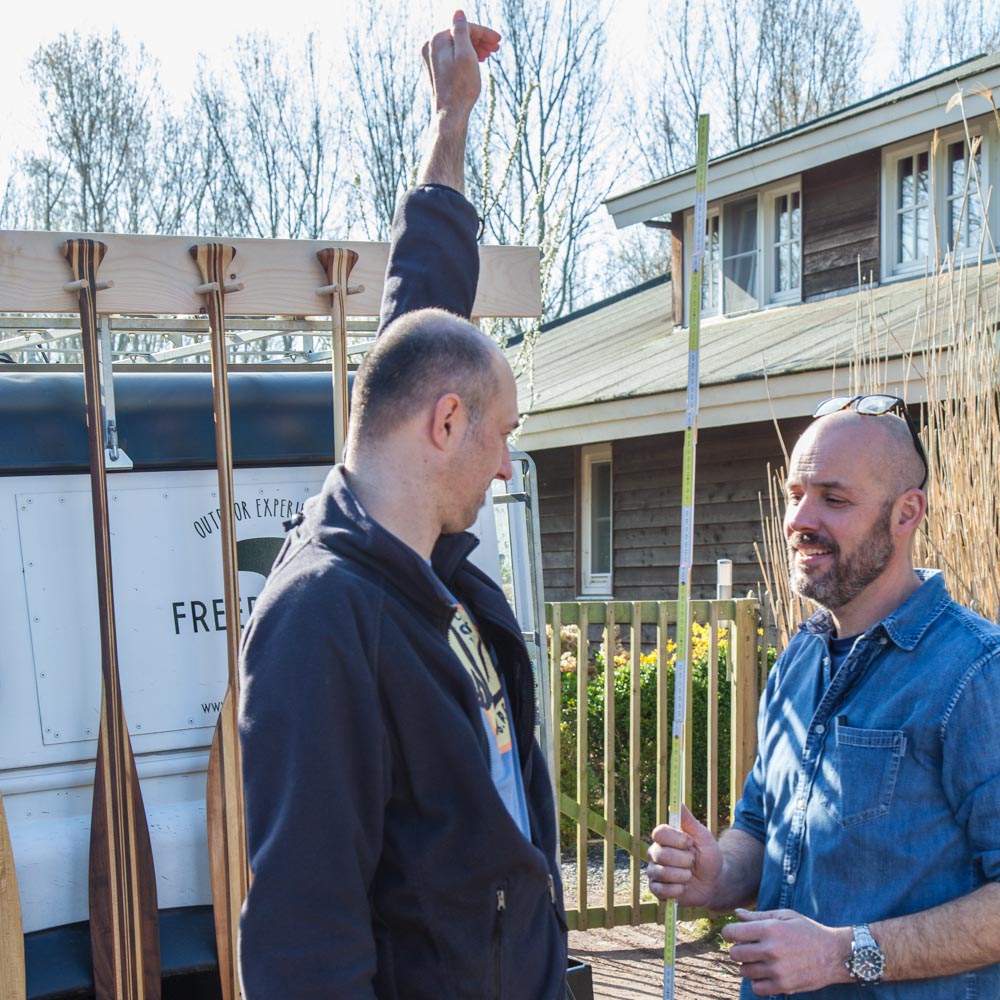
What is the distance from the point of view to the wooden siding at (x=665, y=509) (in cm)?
1020

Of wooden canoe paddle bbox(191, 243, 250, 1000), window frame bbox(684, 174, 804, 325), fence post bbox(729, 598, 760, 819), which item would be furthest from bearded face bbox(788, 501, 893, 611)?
window frame bbox(684, 174, 804, 325)

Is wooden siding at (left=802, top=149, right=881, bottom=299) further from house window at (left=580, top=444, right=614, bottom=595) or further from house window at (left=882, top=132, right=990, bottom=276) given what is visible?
house window at (left=580, top=444, right=614, bottom=595)

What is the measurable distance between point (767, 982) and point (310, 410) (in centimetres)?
170

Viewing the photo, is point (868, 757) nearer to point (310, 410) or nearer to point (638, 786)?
point (310, 410)

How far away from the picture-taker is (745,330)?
37.0 feet

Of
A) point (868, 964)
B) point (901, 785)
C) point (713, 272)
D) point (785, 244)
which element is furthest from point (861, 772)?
point (713, 272)

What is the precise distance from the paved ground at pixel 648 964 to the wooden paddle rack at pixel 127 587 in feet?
9.26

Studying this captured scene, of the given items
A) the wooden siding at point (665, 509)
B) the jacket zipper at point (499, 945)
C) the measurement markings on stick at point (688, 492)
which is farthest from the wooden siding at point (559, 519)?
the jacket zipper at point (499, 945)

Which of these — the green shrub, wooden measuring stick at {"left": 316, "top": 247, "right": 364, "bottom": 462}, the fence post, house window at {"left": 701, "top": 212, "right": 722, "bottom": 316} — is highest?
house window at {"left": 701, "top": 212, "right": 722, "bottom": 316}

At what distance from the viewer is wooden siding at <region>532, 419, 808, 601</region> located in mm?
10203

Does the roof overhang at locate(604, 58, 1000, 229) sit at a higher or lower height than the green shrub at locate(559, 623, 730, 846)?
higher

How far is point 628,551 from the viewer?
39.0 feet

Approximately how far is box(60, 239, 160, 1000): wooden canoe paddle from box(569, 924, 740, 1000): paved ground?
2920 millimetres

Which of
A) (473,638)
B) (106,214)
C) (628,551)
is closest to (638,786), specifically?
(473,638)
